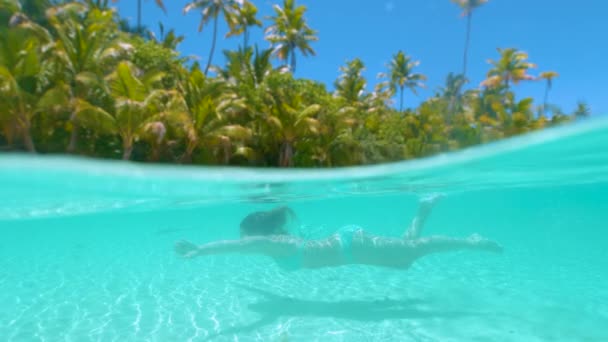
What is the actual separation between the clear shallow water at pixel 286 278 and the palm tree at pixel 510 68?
2767 centimetres

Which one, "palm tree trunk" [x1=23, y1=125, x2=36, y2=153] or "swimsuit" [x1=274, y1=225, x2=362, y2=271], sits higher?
"palm tree trunk" [x1=23, y1=125, x2=36, y2=153]

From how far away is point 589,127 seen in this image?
888cm

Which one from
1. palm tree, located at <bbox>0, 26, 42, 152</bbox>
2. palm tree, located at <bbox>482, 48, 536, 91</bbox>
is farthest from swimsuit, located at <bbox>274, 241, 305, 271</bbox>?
palm tree, located at <bbox>482, 48, 536, 91</bbox>

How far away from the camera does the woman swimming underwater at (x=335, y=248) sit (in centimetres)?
722

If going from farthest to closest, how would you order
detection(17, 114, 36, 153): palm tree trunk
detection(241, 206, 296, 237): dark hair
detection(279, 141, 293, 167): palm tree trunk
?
detection(279, 141, 293, 167): palm tree trunk, detection(17, 114, 36, 153): palm tree trunk, detection(241, 206, 296, 237): dark hair

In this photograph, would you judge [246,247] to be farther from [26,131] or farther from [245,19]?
[245,19]

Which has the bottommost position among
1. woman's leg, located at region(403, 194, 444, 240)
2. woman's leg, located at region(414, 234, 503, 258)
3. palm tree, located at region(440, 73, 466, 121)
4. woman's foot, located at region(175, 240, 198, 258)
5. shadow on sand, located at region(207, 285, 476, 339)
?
shadow on sand, located at region(207, 285, 476, 339)

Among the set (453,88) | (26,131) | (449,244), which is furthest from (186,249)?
(453,88)

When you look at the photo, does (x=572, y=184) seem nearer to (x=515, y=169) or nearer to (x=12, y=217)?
(x=515, y=169)

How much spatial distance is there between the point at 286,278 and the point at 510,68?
1603 inches

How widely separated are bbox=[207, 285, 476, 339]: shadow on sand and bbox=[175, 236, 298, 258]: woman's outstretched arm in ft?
2.97

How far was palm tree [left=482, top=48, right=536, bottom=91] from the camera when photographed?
4153 cm

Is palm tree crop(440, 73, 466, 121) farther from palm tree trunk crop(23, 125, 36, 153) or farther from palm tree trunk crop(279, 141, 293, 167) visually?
palm tree trunk crop(23, 125, 36, 153)

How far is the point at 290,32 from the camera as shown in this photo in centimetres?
3841
